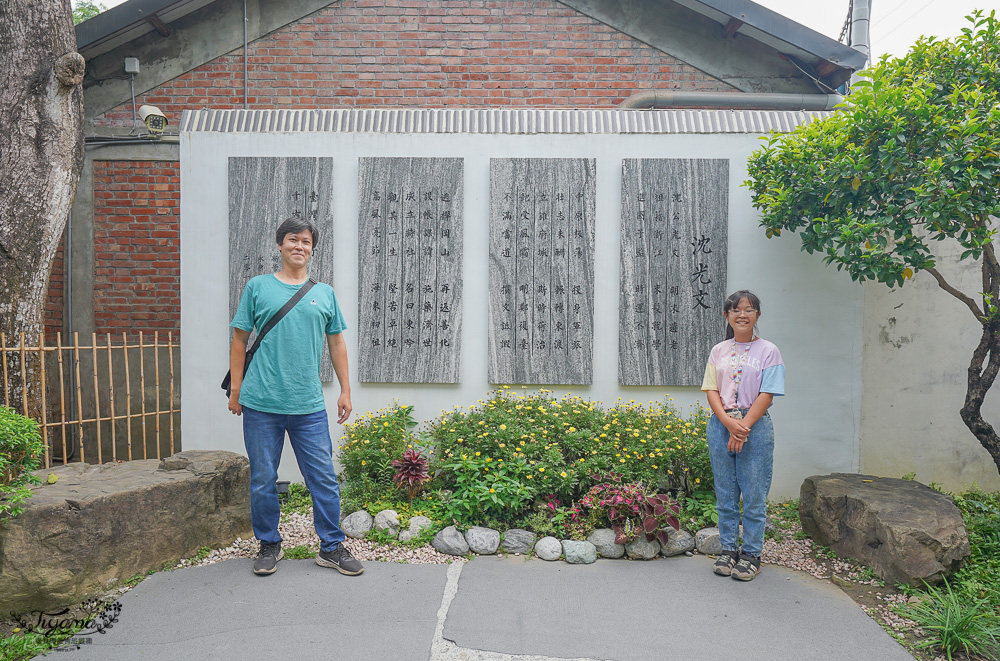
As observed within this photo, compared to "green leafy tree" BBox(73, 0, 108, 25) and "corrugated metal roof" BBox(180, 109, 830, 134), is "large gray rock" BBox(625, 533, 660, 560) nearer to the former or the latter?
"corrugated metal roof" BBox(180, 109, 830, 134)

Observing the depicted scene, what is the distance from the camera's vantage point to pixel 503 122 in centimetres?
454

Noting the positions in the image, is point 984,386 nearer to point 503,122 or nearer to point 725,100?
point 503,122

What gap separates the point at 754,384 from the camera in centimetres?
321

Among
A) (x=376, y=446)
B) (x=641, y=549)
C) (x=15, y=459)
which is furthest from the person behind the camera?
(x=376, y=446)

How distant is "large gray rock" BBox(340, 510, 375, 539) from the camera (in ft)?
12.1

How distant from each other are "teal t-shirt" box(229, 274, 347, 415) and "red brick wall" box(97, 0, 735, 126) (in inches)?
160

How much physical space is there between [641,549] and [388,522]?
1.57 metres

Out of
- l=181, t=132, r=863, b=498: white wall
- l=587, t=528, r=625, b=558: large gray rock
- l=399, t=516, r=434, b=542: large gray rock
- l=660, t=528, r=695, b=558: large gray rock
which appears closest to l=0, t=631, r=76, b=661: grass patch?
l=399, t=516, r=434, b=542: large gray rock

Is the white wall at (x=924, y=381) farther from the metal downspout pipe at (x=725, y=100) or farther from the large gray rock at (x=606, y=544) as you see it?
the metal downspout pipe at (x=725, y=100)

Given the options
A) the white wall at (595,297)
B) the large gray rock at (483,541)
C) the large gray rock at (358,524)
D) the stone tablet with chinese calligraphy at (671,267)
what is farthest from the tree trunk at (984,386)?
the large gray rock at (358,524)

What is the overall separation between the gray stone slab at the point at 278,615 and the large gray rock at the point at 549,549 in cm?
59

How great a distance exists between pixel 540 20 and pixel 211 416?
5.40 metres

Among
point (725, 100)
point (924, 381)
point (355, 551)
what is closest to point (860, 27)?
point (725, 100)

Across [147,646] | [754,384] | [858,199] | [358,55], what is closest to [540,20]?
[358,55]
